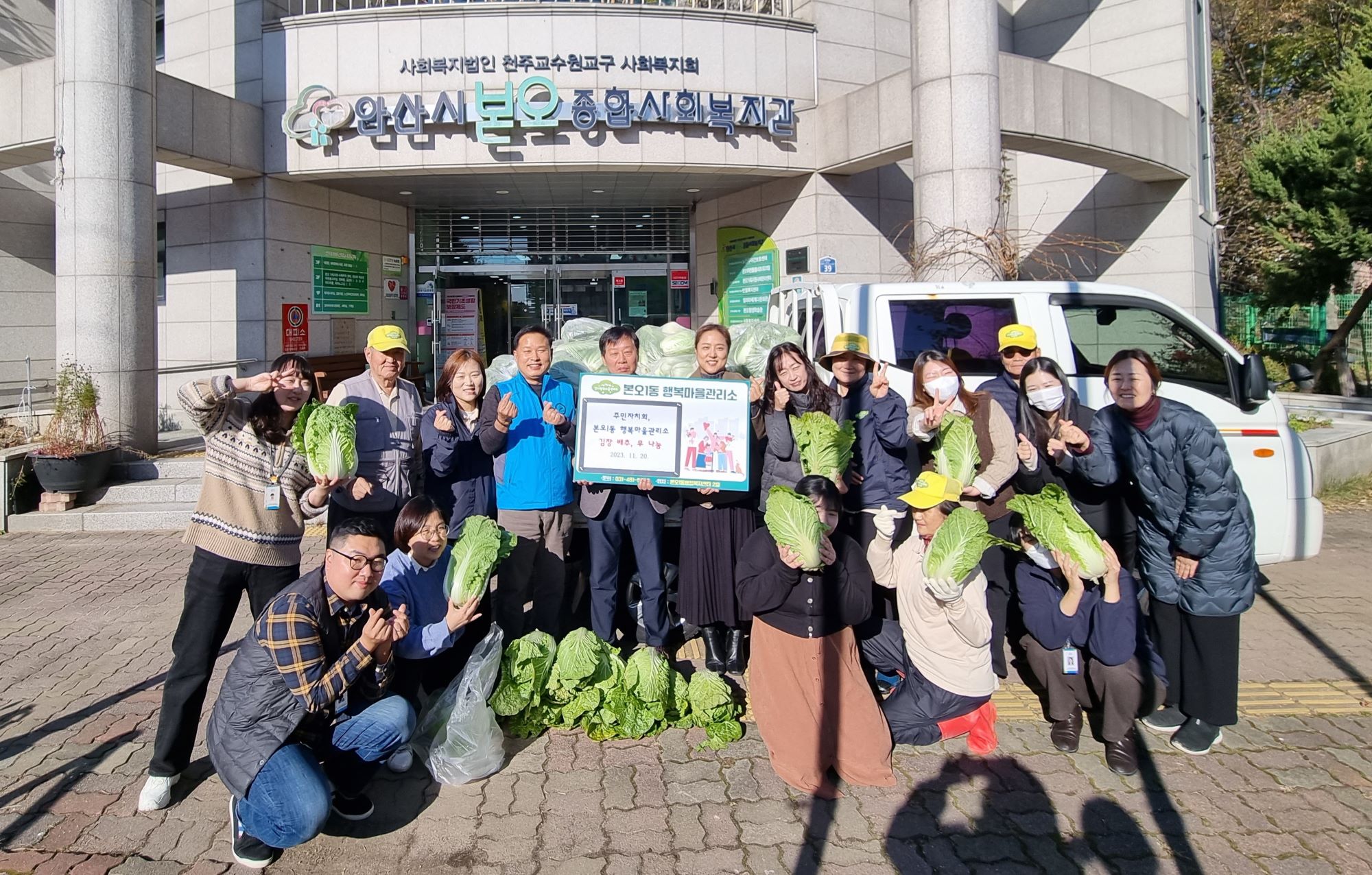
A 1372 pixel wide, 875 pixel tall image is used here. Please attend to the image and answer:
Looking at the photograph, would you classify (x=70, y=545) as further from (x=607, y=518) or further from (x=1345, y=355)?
(x=1345, y=355)

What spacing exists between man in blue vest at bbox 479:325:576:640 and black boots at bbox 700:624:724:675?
2.92 ft

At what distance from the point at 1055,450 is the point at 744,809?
8.23ft

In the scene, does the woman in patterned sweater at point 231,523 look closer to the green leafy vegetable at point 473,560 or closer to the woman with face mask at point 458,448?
the green leafy vegetable at point 473,560

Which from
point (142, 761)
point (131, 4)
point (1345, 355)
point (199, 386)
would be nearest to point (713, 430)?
point (199, 386)

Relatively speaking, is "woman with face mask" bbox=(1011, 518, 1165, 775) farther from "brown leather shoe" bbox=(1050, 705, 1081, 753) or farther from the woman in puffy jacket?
the woman in puffy jacket

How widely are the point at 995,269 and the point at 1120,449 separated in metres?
6.37

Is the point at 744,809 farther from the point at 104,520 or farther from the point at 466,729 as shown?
the point at 104,520

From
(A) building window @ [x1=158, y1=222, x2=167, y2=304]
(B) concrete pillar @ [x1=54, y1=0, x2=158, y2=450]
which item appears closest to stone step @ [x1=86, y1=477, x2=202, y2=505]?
(B) concrete pillar @ [x1=54, y1=0, x2=158, y2=450]

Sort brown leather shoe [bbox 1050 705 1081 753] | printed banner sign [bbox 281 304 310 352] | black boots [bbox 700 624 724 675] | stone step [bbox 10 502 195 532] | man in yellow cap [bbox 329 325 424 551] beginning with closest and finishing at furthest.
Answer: brown leather shoe [bbox 1050 705 1081 753]
man in yellow cap [bbox 329 325 424 551]
black boots [bbox 700 624 724 675]
stone step [bbox 10 502 195 532]
printed banner sign [bbox 281 304 310 352]

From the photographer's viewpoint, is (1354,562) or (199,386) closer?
(199,386)

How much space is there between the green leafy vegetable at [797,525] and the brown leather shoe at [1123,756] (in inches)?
63.4

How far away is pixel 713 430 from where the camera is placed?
482cm

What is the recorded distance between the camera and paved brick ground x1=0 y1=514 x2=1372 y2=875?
3.28 m

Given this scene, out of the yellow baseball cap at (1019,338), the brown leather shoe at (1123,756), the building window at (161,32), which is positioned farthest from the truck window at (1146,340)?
the building window at (161,32)
